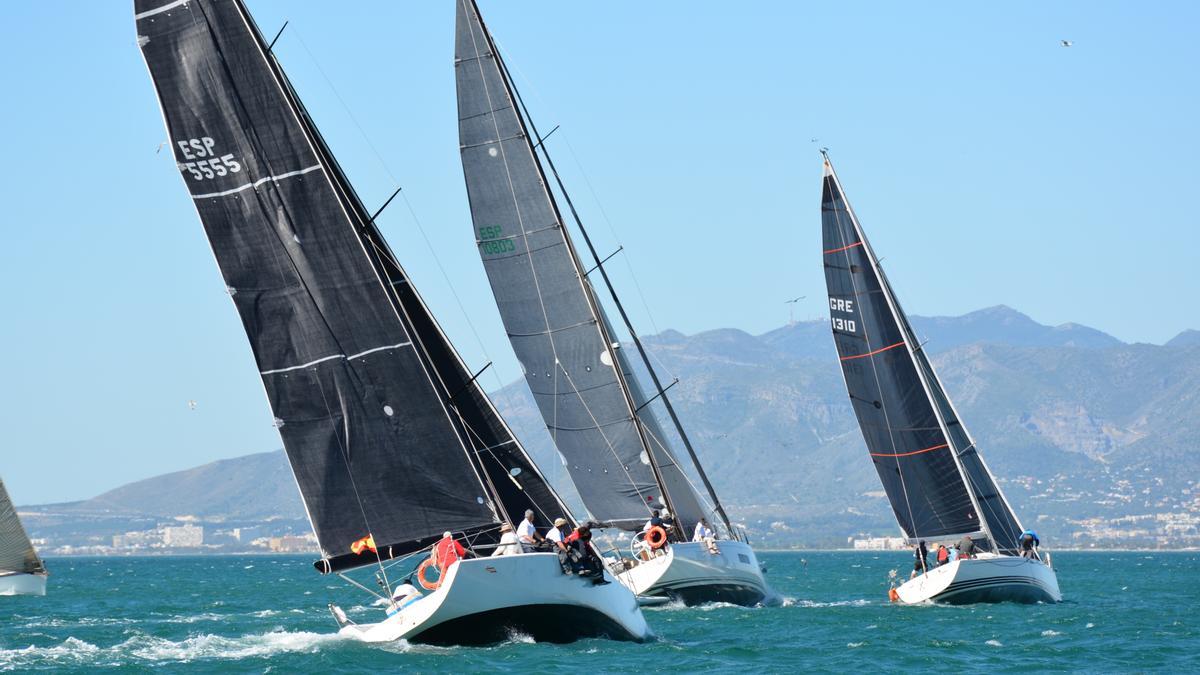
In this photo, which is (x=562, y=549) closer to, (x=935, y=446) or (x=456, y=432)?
(x=456, y=432)

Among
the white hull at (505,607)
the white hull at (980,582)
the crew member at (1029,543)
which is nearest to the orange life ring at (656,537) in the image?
the white hull at (980,582)

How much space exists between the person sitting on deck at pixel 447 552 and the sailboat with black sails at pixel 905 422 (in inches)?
701

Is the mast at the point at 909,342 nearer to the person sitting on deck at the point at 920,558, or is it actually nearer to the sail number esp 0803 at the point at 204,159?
the person sitting on deck at the point at 920,558

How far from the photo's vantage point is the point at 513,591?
25.7m

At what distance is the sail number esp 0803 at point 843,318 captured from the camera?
43.5 meters

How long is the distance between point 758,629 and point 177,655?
11191 mm

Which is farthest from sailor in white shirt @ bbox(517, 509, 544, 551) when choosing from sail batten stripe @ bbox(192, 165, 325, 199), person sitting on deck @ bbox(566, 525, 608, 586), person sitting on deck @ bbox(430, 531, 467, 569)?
sail batten stripe @ bbox(192, 165, 325, 199)

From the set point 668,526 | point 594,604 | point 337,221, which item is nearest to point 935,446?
point 668,526

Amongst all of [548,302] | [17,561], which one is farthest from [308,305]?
[548,302]

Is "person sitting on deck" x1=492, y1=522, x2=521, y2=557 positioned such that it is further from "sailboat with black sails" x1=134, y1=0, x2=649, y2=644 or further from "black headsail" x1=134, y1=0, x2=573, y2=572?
"black headsail" x1=134, y1=0, x2=573, y2=572

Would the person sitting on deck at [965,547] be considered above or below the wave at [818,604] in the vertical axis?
above

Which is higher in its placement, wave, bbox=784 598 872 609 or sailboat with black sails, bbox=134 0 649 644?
sailboat with black sails, bbox=134 0 649 644

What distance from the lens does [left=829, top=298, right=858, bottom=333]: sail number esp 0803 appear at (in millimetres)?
43459

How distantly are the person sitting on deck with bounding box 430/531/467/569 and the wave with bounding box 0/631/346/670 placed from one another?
3.82m
